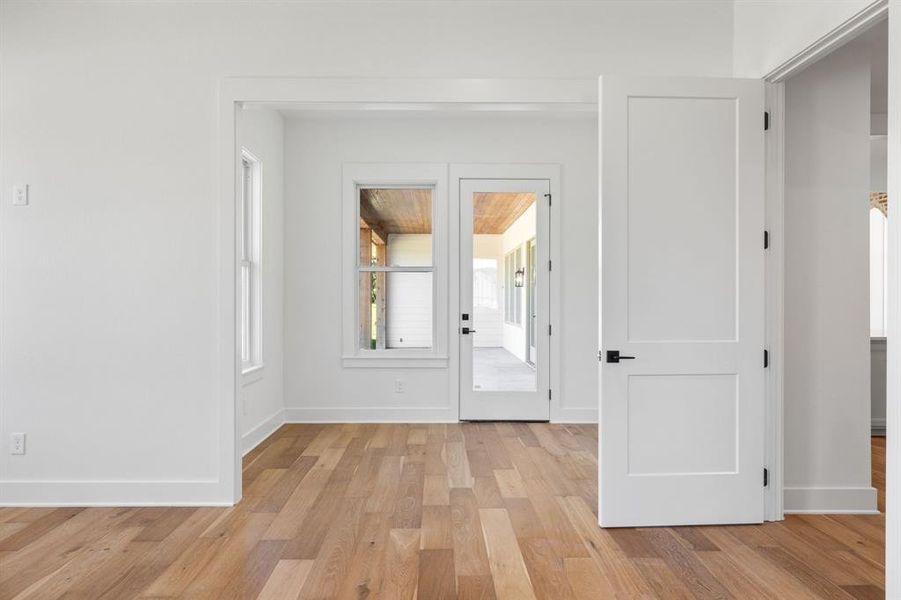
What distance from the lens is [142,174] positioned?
3400 millimetres

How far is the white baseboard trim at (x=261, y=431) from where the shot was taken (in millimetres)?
4527

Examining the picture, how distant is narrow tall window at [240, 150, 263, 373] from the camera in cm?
484

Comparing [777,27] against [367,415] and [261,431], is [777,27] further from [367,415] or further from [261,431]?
[261,431]

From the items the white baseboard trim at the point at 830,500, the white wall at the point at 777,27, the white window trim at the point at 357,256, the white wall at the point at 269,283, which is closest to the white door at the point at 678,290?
the white wall at the point at 777,27

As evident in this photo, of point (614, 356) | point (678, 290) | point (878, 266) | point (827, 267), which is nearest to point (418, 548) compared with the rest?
point (614, 356)

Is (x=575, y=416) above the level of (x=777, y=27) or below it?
below

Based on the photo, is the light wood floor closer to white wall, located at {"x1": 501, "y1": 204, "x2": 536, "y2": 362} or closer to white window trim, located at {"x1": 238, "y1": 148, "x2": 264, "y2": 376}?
white window trim, located at {"x1": 238, "y1": 148, "x2": 264, "y2": 376}

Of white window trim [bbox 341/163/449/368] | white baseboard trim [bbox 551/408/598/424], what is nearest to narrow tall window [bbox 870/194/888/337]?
white baseboard trim [bbox 551/408/598/424]

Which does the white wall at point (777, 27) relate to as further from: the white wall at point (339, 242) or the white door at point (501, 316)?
the white door at point (501, 316)

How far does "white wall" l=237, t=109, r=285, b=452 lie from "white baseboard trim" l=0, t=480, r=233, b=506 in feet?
3.58

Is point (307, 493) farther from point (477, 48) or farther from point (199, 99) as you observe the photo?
point (477, 48)

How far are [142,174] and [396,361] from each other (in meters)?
2.83

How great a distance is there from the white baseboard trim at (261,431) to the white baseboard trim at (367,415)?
165mm

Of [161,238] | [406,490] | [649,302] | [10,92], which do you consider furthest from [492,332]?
[10,92]
